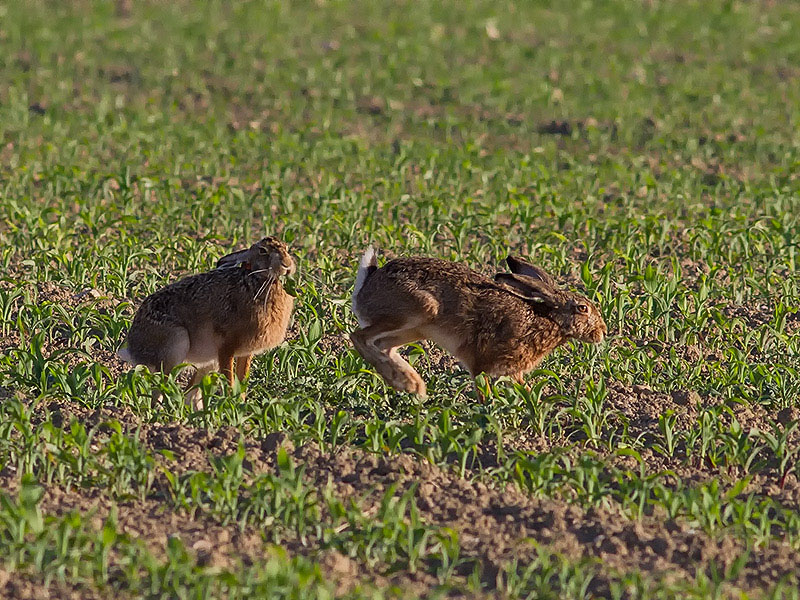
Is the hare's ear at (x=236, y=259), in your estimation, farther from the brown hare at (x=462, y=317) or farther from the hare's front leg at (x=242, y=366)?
the brown hare at (x=462, y=317)

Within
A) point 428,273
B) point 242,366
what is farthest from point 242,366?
point 428,273

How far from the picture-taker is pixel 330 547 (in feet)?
19.7

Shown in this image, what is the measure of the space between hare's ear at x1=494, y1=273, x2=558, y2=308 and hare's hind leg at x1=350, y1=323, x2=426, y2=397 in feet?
2.03

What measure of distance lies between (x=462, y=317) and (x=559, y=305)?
62 cm

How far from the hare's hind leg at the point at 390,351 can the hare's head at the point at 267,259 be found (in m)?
0.65

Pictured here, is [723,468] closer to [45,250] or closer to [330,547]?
[330,547]

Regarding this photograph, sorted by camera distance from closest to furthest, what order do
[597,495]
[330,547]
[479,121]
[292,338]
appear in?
[330,547]
[597,495]
[292,338]
[479,121]

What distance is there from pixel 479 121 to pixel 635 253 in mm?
7602

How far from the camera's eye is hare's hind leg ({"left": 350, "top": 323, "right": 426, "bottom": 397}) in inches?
317

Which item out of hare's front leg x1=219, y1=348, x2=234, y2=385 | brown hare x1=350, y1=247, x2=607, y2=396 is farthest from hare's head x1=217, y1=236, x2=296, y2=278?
brown hare x1=350, y1=247, x2=607, y2=396

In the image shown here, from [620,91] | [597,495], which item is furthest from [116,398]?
[620,91]

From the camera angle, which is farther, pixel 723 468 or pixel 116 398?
pixel 116 398

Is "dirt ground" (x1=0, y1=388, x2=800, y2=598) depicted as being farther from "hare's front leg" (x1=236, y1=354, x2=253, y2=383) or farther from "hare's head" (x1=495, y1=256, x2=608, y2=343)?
"hare's head" (x1=495, y1=256, x2=608, y2=343)

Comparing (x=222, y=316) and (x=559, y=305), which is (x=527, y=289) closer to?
(x=559, y=305)
